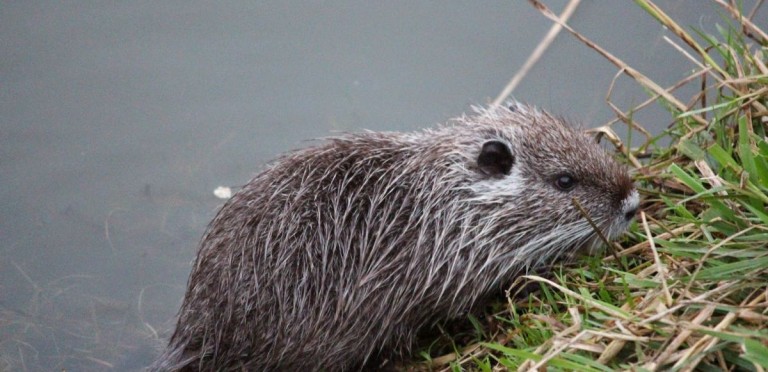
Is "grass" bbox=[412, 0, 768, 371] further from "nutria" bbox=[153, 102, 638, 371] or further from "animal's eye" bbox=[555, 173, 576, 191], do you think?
"animal's eye" bbox=[555, 173, 576, 191]

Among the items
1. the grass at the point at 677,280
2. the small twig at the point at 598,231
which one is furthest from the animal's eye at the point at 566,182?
the grass at the point at 677,280

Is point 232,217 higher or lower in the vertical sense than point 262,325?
higher

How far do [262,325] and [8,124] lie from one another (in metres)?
3.07

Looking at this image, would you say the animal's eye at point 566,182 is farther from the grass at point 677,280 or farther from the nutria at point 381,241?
the grass at point 677,280

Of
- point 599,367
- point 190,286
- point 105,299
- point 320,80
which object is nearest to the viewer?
point 599,367

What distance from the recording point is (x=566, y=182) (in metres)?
3.22

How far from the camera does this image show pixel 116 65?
5520mm

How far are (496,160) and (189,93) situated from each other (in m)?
2.96

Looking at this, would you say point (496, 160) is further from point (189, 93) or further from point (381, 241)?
point (189, 93)

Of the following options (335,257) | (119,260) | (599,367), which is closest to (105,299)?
(119,260)

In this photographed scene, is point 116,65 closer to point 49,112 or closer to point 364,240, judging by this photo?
point 49,112

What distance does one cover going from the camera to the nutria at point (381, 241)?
3148mm

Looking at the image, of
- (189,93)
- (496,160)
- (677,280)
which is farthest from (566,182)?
(189,93)

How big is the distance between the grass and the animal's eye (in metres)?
0.31
